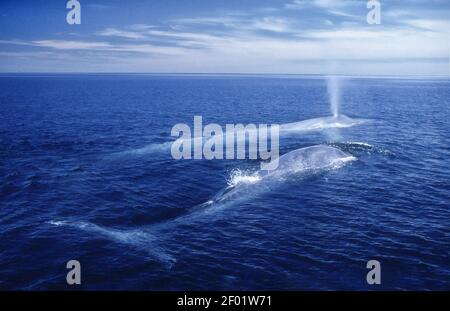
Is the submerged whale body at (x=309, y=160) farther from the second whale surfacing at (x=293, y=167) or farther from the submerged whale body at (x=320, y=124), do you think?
the submerged whale body at (x=320, y=124)

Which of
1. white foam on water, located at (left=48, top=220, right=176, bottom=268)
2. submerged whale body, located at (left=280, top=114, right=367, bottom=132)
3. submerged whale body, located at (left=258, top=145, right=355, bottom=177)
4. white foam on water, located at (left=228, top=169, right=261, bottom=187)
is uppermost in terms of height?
submerged whale body, located at (left=280, top=114, right=367, bottom=132)

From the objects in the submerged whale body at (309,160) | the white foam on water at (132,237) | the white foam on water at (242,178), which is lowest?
the white foam on water at (132,237)

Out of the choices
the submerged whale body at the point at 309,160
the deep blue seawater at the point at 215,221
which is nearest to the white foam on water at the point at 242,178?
the deep blue seawater at the point at 215,221

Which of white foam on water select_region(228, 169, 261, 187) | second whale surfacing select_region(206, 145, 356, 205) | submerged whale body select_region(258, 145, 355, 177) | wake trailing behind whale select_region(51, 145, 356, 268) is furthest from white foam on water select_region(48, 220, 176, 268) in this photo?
submerged whale body select_region(258, 145, 355, 177)

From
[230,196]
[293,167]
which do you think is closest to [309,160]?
[293,167]

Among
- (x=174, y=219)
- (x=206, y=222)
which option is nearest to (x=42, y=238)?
(x=174, y=219)

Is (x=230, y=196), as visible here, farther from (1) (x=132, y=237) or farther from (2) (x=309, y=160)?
(2) (x=309, y=160)

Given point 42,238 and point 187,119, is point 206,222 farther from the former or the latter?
point 187,119

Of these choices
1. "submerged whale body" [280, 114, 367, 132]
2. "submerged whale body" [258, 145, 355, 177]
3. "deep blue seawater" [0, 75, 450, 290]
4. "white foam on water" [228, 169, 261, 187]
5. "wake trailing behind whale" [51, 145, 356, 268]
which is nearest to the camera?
"deep blue seawater" [0, 75, 450, 290]

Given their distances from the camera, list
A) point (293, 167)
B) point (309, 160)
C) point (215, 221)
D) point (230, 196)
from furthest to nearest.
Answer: point (309, 160)
point (293, 167)
point (230, 196)
point (215, 221)

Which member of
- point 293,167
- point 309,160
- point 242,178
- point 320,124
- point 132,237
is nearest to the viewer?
point 132,237

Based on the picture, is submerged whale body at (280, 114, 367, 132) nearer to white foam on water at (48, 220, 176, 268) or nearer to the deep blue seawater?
the deep blue seawater
